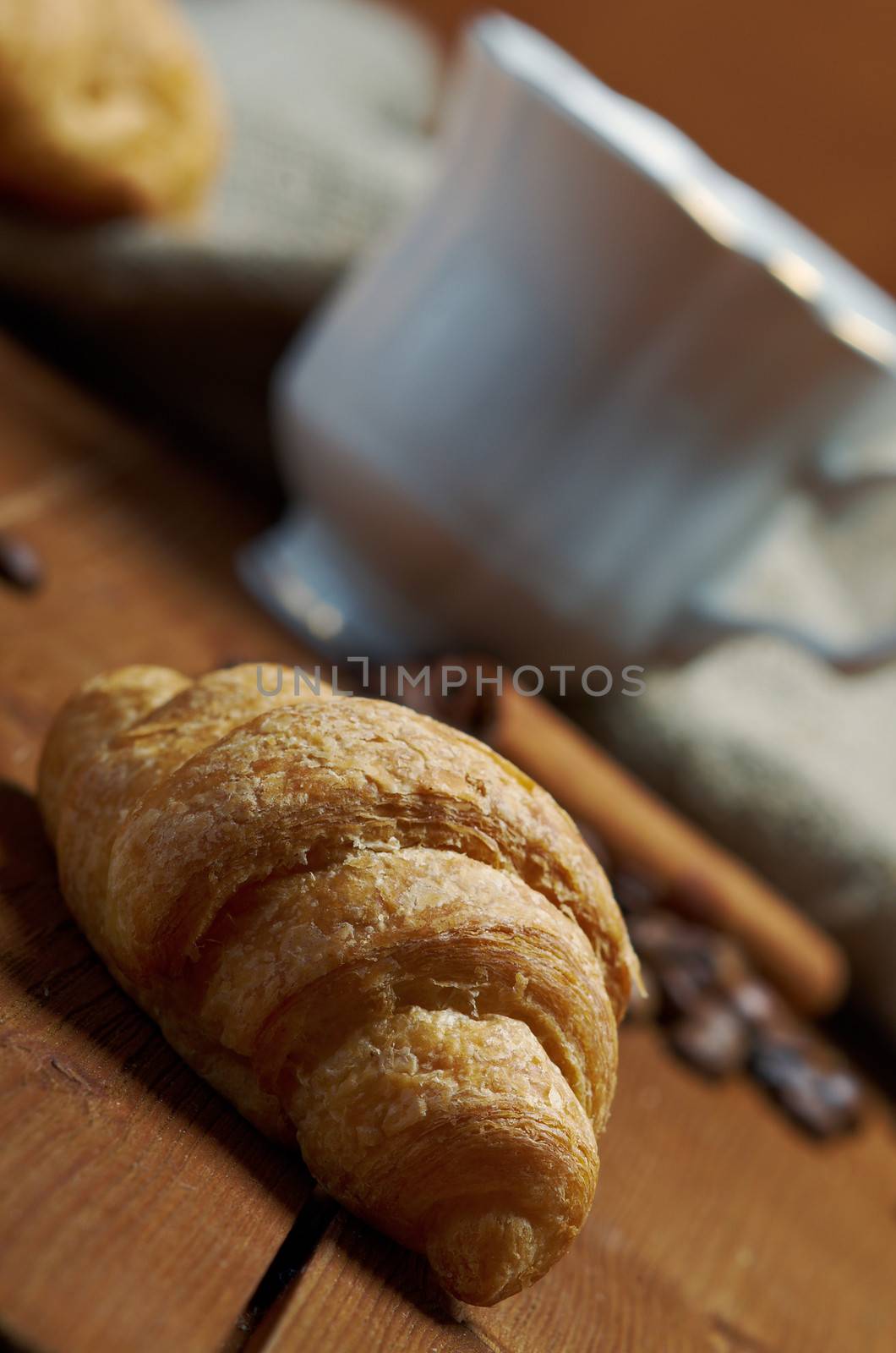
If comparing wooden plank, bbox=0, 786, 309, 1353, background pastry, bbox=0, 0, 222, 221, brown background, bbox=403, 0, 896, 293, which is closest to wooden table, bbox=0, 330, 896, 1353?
wooden plank, bbox=0, 786, 309, 1353

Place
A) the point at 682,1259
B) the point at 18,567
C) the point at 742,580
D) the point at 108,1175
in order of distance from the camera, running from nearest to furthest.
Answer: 1. the point at 108,1175
2. the point at 682,1259
3. the point at 18,567
4. the point at 742,580

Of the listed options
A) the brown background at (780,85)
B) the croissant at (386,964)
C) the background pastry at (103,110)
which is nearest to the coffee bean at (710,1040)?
the croissant at (386,964)

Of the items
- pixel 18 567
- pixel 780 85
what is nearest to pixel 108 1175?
pixel 18 567

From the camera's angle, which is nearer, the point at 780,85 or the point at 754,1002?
the point at 754,1002

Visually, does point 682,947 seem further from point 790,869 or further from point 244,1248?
point 244,1248

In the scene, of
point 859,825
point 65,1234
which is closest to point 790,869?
point 859,825

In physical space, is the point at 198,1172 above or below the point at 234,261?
above

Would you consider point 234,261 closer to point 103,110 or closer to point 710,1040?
point 103,110

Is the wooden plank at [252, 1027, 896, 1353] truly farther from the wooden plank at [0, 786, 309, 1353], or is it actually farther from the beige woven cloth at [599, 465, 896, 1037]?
the beige woven cloth at [599, 465, 896, 1037]
